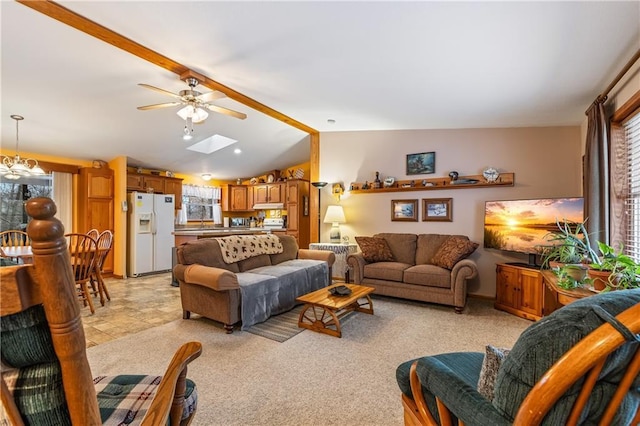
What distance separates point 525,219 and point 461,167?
3.95ft

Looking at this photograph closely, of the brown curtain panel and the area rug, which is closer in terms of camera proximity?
the brown curtain panel

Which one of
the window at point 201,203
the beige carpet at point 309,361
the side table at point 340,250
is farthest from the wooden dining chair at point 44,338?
the window at point 201,203

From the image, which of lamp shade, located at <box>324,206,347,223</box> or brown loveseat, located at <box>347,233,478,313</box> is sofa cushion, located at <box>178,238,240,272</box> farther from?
lamp shade, located at <box>324,206,347,223</box>

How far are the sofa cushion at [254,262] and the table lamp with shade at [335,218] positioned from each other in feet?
4.68

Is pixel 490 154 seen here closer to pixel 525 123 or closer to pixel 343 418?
pixel 525 123

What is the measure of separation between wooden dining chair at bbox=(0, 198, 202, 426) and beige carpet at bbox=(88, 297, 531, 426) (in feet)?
4.46

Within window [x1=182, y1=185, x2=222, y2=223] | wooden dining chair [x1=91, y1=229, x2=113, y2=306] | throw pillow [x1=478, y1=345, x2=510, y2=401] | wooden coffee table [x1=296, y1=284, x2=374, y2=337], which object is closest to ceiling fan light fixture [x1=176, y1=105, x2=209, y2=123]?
wooden dining chair [x1=91, y1=229, x2=113, y2=306]

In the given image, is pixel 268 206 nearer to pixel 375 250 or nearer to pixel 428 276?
pixel 375 250

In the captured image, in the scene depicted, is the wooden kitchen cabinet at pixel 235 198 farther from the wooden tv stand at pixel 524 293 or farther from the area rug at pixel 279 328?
the wooden tv stand at pixel 524 293

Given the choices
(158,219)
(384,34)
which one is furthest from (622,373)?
(158,219)

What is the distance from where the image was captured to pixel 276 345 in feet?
9.12

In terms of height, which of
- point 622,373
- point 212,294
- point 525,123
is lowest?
point 212,294

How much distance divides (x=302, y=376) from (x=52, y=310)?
1.98 m

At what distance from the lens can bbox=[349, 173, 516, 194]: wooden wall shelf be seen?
14.0 ft
